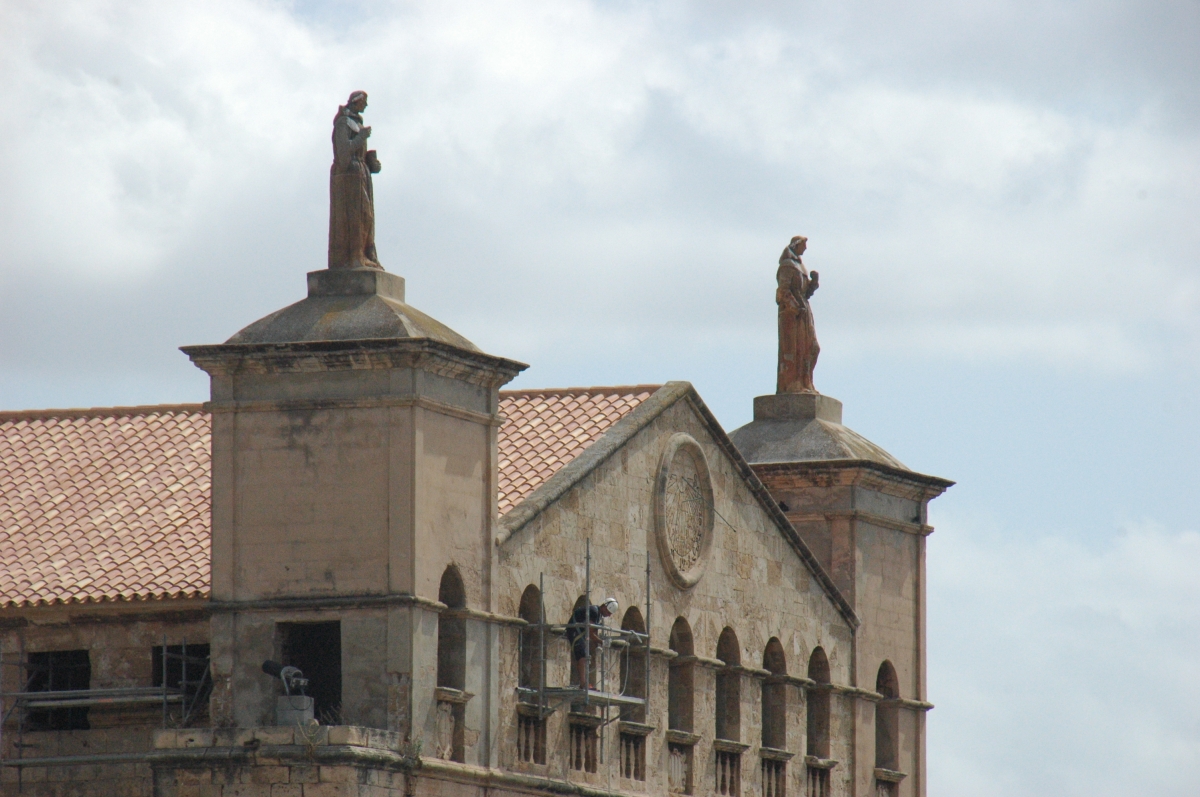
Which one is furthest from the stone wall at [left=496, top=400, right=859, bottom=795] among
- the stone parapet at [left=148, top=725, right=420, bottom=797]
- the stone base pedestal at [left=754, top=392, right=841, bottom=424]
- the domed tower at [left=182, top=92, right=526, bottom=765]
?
the stone base pedestal at [left=754, top=392, right=841, bottom=424]

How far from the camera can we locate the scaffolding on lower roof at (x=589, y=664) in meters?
40.8

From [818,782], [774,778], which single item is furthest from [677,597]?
[818,782]

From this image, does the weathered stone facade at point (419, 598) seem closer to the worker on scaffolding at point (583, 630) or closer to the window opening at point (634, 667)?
the window opening at point (634, 667)

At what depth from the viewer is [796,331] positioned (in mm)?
51094

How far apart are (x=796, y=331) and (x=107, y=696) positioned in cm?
1503

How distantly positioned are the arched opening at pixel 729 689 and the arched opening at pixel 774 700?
1.14 meters

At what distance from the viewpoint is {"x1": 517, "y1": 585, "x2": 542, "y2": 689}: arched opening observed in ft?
135

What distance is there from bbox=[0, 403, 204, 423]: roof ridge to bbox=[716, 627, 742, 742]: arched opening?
814 centimetres

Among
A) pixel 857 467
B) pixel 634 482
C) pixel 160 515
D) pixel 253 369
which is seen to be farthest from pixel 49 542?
pixel 857 467

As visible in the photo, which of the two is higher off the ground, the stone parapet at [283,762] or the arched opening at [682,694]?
Result: the arched opening at [682,694]

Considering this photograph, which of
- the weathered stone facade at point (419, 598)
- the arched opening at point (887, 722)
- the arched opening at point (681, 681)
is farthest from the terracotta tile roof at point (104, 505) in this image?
the arched opening at point (887, 722)

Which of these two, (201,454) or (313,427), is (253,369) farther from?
(201,454)

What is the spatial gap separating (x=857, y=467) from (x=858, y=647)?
276 cm

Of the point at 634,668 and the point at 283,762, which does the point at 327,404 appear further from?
the point at 634,668
